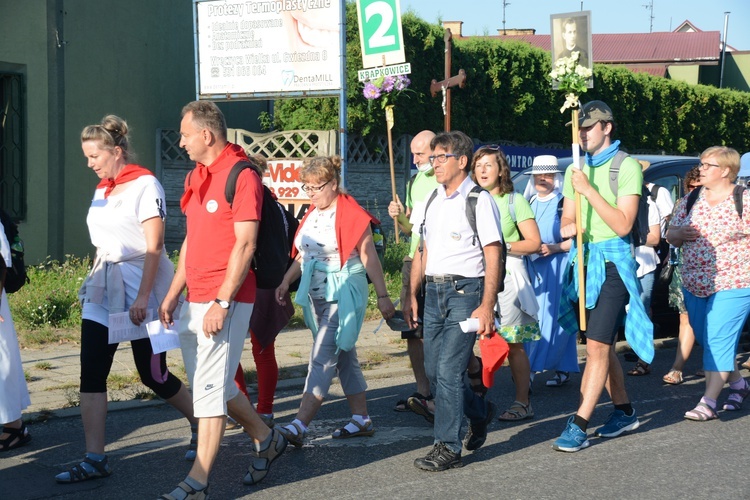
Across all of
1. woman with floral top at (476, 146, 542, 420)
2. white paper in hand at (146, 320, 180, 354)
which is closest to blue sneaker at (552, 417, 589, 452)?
woman with floral top at (476, 146, 542, 420)

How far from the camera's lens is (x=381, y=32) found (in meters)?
10.3

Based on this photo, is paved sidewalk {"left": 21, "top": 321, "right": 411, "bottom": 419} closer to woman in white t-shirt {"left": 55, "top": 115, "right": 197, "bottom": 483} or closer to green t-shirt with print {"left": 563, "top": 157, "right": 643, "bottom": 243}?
woman in white t-shirt {"left": 55, "top": 115, "right": 197, "bottom": 483}

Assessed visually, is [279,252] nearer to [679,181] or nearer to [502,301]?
[502,301]

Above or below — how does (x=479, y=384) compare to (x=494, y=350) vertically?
below

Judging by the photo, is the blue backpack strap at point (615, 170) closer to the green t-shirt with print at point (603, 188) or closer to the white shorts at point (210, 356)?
the green t-shirt with print at point (603, 188)

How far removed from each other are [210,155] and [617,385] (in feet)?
9.97

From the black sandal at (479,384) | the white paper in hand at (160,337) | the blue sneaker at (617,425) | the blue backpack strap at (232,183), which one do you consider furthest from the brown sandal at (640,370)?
the blue backpack strap at (232,183)

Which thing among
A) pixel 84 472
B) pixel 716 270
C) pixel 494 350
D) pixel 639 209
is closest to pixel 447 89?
pixel 716 270

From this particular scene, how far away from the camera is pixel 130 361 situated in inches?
349

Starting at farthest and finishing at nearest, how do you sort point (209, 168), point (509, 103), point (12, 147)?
point (509, 103)
point (12, 147)
point (209, 168)

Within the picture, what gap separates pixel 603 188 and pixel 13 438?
3.86 m

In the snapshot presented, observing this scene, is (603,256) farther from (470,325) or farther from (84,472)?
(84,472)

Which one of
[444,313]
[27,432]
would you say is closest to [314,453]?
[444,313]

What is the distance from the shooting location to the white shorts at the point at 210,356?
5.01m
